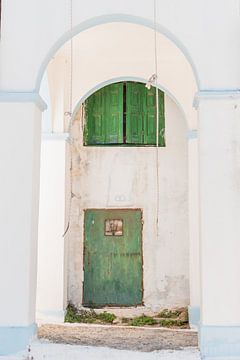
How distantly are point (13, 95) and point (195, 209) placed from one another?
3736 mm

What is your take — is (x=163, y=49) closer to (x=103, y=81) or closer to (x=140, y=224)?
(x=103, y=81)

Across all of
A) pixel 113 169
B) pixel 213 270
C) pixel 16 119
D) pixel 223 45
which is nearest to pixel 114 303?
pixel 113 169

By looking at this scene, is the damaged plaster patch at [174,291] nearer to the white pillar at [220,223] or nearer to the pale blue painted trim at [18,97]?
the white pillar at [220,223]

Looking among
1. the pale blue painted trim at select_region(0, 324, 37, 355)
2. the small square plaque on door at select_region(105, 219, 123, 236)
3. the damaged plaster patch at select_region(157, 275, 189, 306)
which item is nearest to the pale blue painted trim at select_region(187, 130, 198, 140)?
the small square plaque on door at select_region(105, 219, 123, 236)

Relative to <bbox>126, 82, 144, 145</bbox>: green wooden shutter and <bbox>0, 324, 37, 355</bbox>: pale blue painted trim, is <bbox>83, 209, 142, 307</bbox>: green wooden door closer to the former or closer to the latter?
<bbox>126, 82, 144, 145</bbox>: green wooden shutter

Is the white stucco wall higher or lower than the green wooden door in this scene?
higher

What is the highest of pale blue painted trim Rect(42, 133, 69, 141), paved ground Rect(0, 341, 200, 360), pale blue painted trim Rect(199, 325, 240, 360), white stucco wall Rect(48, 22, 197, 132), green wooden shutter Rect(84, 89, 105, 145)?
white stucco wall Rect(48, 22, 197, 132)

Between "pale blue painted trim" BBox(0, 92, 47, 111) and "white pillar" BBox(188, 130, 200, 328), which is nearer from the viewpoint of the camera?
"pale blue painted trim" BBox(0, 92, 47, 111)

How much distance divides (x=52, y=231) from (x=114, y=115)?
9.21ft

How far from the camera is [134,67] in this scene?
820cm

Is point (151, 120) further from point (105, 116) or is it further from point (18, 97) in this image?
point (18, 97)

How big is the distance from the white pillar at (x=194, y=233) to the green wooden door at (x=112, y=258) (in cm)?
172

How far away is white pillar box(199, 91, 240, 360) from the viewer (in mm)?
4926

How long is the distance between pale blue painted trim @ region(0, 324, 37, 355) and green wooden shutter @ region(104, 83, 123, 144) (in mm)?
4986
